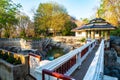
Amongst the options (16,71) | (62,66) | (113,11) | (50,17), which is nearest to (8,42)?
(50,17)

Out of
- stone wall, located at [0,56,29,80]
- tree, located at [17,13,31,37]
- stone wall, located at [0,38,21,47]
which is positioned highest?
tree, located at [17,13,31,37]

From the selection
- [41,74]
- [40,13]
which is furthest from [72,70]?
[40,13]

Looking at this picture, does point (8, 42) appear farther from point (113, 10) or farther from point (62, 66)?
point (62, 66)

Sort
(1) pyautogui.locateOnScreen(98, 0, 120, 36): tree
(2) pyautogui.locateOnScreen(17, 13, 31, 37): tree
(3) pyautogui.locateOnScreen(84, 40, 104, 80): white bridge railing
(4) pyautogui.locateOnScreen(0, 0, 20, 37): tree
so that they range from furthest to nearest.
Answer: (2) pyautogui.locateOnScreen(17, 13, 31, 37): tree → (1) pyautogui.locateOnScreen(98, 0, 120, 36): tree → (4) pyautogui.locateOnScreen(0, 0, 20, 37): tree → (3) pyautogui.locateOnScreen(84, 40, 104, 80): white bridge railing

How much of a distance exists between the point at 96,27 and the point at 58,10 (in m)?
19.5

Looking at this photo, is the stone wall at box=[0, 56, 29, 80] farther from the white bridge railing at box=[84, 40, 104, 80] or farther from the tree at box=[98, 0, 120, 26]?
the tree at box=[98, 0, 120, 26]

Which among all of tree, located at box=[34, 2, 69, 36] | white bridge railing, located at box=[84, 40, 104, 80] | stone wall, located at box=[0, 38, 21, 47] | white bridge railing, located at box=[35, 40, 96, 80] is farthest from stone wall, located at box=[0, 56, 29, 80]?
tree, located at box=[34, 2, 69, 36]

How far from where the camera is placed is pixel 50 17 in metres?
33.5

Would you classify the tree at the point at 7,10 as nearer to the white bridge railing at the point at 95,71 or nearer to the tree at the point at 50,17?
the tree at the point at 50,17

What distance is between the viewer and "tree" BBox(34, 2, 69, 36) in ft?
107

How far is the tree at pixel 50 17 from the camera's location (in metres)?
32.7

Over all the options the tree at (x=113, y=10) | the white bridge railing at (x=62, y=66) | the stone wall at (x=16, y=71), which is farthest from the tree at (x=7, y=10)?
the white bridge railing at (x=62, y=66)

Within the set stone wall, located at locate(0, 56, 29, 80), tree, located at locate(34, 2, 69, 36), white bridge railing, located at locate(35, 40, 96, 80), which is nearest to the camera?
white bridge railing, located at locate(35, 40, 96, 80)

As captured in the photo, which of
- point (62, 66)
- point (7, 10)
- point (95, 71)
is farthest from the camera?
point (7, 10)
